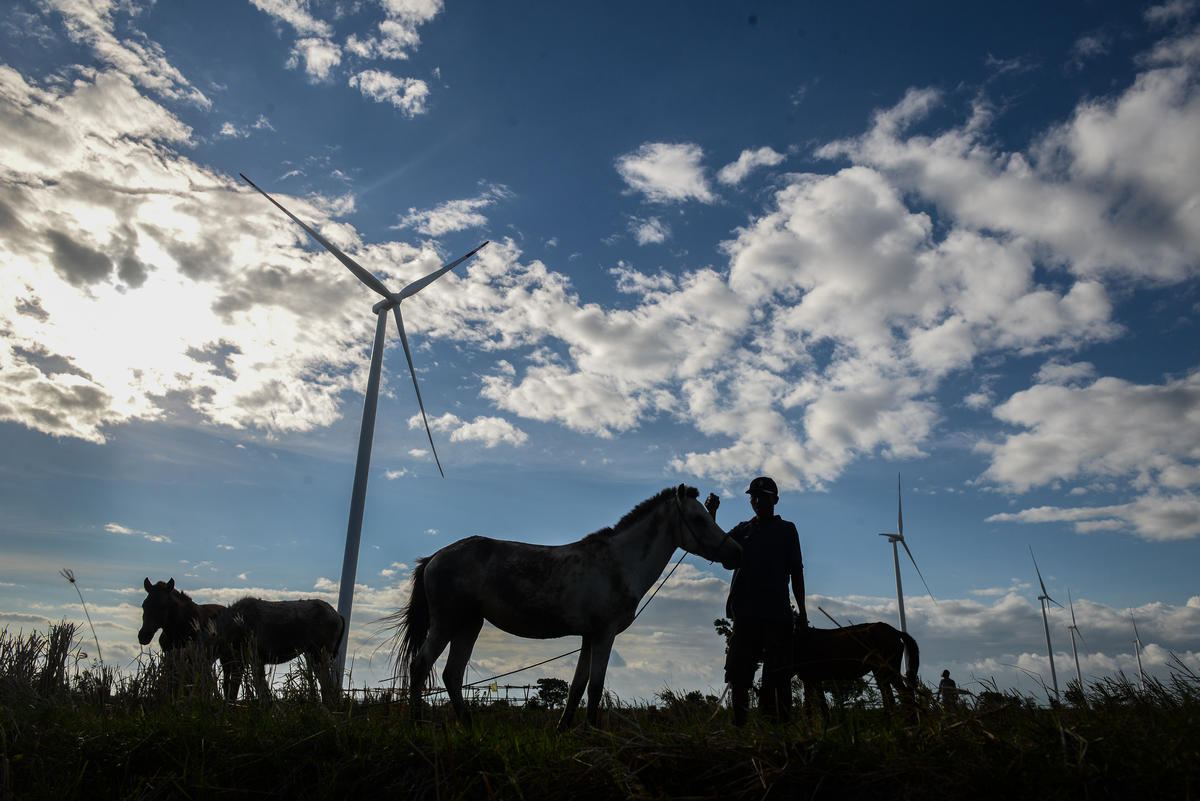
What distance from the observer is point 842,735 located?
4281 millimetres

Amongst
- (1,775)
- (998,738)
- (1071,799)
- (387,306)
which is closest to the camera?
(1071,799)

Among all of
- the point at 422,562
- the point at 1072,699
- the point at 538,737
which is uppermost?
the point at 422,562

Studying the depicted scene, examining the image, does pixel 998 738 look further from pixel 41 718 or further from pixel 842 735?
pixel 41 718

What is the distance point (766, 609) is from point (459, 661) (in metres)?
3.41

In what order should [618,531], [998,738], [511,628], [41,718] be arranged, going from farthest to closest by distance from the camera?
[618,531], [511,628], [41,718], [998,738]

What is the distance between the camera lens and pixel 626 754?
4.61m

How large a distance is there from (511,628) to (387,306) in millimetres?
22909

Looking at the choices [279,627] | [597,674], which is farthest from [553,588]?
[279,627]

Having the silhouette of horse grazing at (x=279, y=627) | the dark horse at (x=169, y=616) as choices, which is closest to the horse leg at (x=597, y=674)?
the silhouette of horse grazing at (x=279, y=627)

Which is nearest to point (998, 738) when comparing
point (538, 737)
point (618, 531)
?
point (538, 737)

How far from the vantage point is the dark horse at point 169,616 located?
16781 millimetres

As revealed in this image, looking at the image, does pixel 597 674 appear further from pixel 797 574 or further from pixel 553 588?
pixel 797 574

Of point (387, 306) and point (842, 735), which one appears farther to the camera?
point (387, 306)

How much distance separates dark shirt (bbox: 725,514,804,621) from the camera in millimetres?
8273
